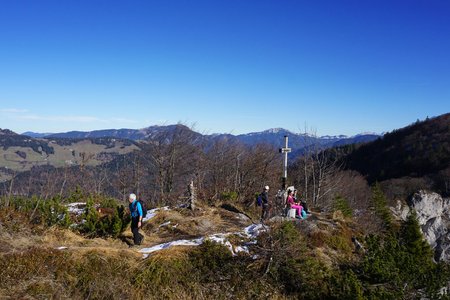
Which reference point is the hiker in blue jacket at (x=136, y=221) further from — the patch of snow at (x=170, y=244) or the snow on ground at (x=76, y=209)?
the snow on ground at (x=76, y=209)

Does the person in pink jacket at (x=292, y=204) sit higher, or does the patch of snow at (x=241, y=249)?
the person in pink jacket at (x=292, y=204)

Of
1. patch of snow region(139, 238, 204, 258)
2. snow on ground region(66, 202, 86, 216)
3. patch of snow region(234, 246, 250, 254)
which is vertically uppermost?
snow on ground region(66, 202, 86, 216)

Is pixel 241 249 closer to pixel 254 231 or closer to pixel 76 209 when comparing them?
pixel 254 231

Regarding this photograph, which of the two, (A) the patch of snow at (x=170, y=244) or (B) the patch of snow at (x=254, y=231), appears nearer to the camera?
(A) the patch of snow at (x=170, y=244)

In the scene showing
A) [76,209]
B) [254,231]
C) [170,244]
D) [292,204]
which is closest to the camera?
[170,244]

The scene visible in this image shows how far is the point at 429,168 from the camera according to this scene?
94500 mm

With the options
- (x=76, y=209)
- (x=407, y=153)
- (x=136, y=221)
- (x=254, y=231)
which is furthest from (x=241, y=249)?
(x=407, y=153)

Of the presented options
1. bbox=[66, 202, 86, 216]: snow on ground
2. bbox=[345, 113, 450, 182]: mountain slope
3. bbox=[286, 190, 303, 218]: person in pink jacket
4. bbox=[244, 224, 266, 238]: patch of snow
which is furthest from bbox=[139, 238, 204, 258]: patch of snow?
bbox=[345, 113, 450, 182]: mountain slope

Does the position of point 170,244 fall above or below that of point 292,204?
below

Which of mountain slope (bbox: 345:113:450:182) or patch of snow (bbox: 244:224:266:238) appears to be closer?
patch of snow (bbox: 244:224:266:238)

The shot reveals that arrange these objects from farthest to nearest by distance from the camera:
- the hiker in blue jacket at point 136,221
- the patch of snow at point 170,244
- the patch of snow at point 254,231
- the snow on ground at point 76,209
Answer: the snow on ground at point 76,209, the patch of snow at point 254,231, the hiker in blue jacket at point 136,221, the patch of snow at point 170,244

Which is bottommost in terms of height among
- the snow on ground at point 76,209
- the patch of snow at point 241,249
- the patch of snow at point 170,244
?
the patch of snow at point 241,249

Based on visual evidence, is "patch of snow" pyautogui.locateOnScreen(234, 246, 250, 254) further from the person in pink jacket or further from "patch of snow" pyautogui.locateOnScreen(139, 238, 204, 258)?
the person in pink jacket

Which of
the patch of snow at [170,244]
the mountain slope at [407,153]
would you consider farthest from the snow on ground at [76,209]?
the mountain slope at [407,153]
